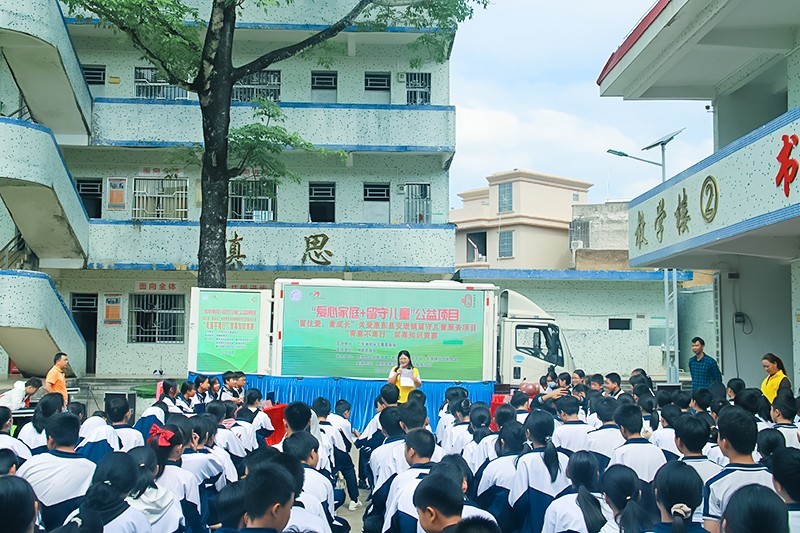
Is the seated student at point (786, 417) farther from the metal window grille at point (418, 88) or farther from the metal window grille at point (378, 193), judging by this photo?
the metal window grille at point (418, 88)

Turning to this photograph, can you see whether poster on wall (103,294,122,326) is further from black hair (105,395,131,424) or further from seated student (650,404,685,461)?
seated student (650,404,685,461)

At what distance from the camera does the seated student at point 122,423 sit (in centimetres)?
763

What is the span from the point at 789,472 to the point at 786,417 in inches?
125

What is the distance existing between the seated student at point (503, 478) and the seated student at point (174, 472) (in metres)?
2.02

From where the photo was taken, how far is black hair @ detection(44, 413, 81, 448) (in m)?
5.91

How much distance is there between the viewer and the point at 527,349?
53.0 feet

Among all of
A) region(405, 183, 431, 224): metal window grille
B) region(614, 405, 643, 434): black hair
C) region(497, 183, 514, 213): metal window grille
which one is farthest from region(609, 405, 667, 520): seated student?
Result: region(497, 183, 514, 213): metal window grille

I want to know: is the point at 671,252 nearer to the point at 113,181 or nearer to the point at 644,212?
the point at 644,212

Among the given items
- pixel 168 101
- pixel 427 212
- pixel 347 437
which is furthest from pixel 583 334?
pixel 347 437

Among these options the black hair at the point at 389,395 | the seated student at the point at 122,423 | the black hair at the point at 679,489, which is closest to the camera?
the black hair at the point at 679,489

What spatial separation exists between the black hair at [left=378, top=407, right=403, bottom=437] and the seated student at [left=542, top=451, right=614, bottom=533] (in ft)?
6.42

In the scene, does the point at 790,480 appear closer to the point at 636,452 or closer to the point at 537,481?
the point at 636,452

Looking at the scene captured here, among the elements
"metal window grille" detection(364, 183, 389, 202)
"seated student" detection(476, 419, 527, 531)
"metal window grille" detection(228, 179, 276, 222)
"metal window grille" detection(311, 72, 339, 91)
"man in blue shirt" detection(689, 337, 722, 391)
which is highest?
"metal window grille" detection(311, 72, 339, 91)

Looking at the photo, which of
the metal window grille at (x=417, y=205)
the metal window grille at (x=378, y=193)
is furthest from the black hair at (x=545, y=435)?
the metal window grille at (x=378, y=193)
